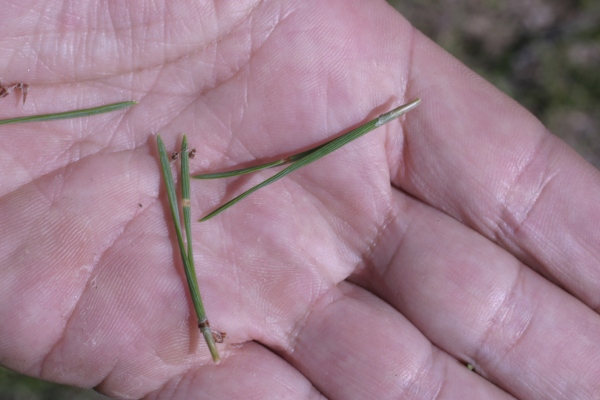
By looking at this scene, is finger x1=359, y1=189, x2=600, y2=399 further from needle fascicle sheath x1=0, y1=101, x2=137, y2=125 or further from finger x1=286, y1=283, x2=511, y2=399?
needle fascicle sheath x1=0, y1=101, x2=137, y2=125

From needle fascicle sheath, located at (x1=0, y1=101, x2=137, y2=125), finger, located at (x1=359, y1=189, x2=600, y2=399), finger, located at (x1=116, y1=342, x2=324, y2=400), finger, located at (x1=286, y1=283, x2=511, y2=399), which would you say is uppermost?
needle fascicle sheath, located at (x1=0, y1=101, x2=137, y2=125)

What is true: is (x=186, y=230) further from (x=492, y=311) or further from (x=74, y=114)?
(x=492, y=311)

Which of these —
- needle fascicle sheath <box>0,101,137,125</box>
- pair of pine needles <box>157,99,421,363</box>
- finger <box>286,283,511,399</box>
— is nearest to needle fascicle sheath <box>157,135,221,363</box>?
pair of pine needles <box>157,99,421,363</box>

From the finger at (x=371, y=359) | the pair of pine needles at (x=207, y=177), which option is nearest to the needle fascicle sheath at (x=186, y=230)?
the pair of pine needles at (x=207, y=177)

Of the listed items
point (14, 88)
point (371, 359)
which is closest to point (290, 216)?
point (371, 359)

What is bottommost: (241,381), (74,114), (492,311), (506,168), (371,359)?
(241,381)

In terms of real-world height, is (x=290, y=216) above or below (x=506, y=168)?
below

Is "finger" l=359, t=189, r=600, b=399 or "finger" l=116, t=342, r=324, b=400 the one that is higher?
"finger" l=359, t=189, r=600, b=399

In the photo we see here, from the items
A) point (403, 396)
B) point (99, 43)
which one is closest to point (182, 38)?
point (99, 43)
